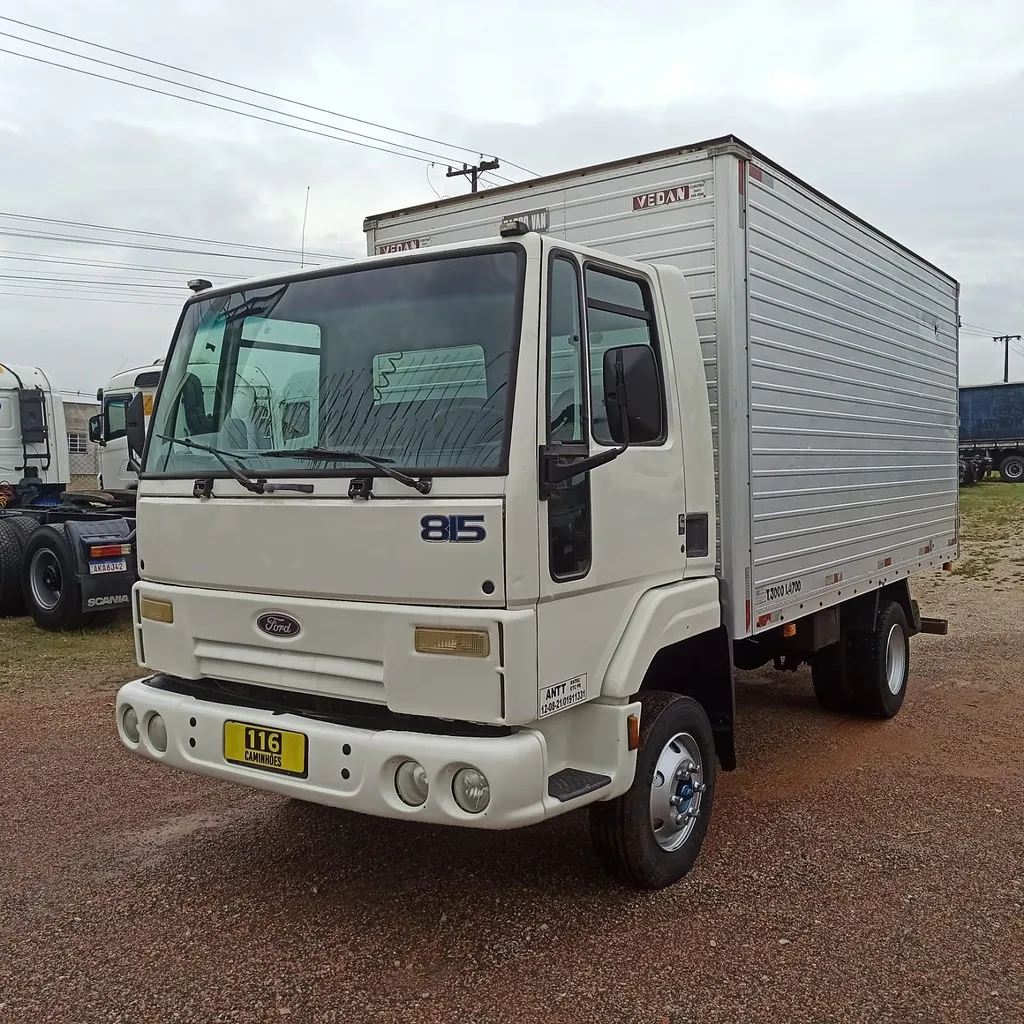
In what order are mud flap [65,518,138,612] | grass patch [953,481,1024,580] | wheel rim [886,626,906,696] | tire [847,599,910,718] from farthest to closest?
1. grass patch [953,481,1024,580]
2. mud flap [65,518,138,612]
3. wheel rim [886,626,906,696]
4. tire [847,599,910,718]

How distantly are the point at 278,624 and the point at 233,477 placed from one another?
22.3 inches

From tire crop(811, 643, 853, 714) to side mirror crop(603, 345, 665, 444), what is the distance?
3.38 meters

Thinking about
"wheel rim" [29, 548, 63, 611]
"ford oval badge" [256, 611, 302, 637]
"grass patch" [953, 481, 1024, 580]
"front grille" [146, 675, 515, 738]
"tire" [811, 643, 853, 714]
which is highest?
"ford oval badge" [256, 611, 302, 637]

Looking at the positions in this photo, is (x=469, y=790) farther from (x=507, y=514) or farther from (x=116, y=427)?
(x=116, y=427)

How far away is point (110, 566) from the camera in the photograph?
9820mm

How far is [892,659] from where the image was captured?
6797mm

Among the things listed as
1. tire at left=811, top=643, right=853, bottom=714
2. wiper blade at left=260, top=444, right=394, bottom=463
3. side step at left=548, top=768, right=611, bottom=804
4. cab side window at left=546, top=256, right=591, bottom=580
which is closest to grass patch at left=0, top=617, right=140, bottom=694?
wiper blade at left=260, top=444, right=394, bottom=463

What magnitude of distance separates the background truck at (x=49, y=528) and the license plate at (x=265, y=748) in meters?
6.66

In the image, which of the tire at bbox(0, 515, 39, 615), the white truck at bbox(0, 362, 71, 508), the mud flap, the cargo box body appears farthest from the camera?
the white truck at bbox(0, 362, 71, 508)

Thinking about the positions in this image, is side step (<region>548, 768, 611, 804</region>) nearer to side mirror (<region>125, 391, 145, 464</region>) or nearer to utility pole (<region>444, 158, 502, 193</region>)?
side mirror (<region>125, 391, 145, 464</region>)

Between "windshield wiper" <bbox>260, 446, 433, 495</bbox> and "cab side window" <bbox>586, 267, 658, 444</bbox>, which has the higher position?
"cab side window" <bbox>586, 267, 658, 444</bbox>

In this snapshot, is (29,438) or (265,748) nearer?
(265,748)

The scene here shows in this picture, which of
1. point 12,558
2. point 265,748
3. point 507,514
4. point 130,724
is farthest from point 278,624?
point 12,558

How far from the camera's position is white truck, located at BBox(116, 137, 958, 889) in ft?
10.7
